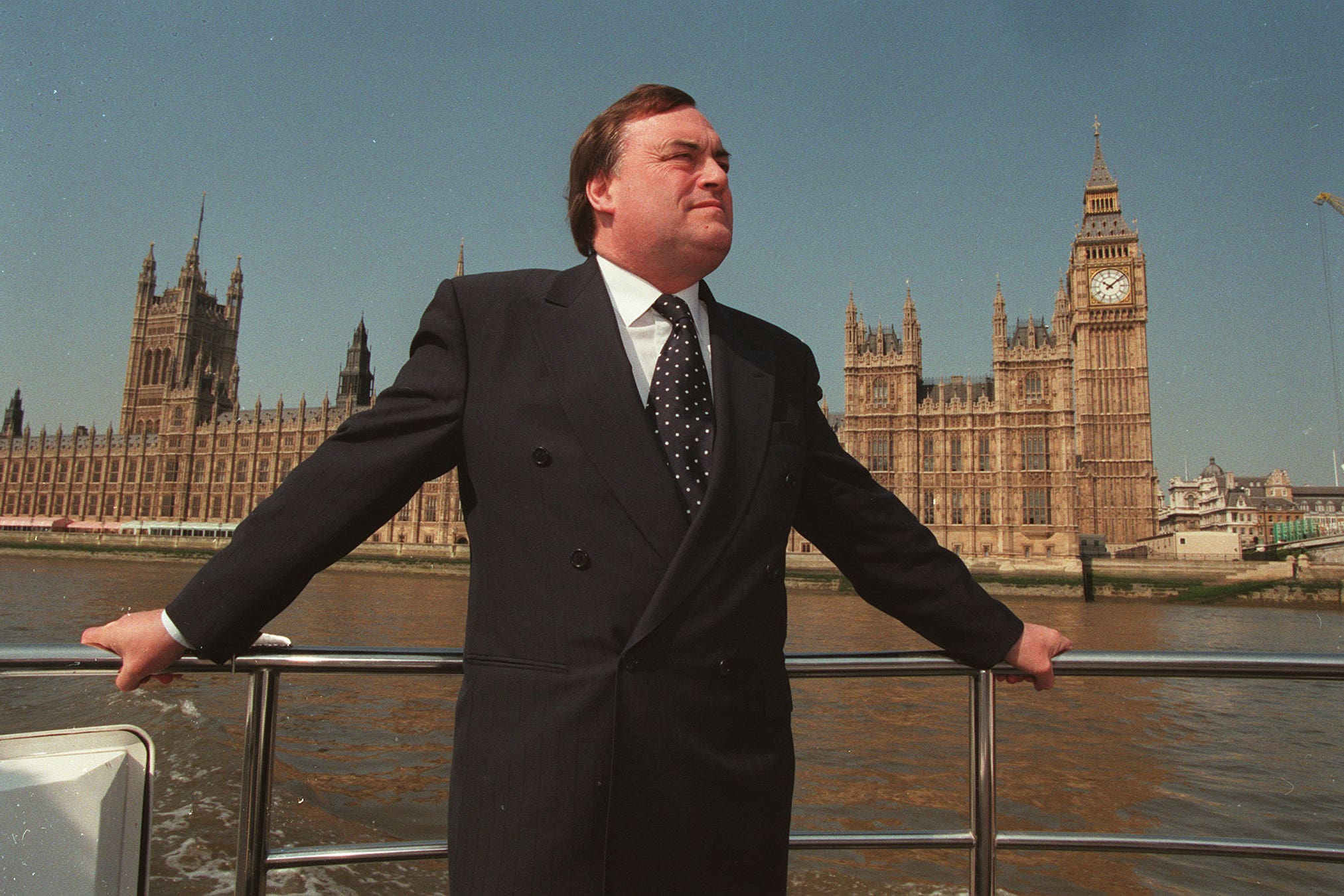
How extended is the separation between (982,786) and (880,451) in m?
36.6

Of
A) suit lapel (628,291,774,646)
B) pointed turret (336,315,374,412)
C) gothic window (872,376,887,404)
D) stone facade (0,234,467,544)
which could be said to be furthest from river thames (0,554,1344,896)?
pointed turret (336,315,374,412)

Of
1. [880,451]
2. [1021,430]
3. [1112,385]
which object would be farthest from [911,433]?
[1112,385]

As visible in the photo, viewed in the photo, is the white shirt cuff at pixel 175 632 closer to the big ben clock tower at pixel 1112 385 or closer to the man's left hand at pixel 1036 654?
the man's left hand at pixel 1036 654

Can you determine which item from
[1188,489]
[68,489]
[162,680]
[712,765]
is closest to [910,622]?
[712,765]

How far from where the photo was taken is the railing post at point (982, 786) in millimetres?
1475

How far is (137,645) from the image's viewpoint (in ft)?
3.78

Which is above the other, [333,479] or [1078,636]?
[333,479]

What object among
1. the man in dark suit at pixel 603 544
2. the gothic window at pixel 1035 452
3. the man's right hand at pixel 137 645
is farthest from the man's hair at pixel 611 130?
the gothic window at pixel 1035 452

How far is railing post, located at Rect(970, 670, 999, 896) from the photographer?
1475mm

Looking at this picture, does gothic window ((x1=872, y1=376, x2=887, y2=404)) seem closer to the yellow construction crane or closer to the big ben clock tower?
the big ben clock tower

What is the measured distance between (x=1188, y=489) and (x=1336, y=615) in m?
65.2

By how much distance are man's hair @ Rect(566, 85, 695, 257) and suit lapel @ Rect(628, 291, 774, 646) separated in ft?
0.83

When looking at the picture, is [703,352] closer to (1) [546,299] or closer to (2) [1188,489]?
(1) [546,299]

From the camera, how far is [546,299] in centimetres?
131
